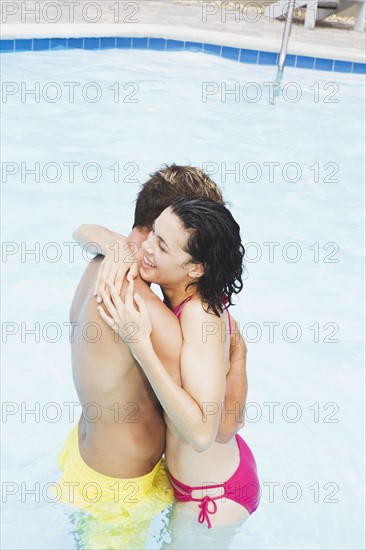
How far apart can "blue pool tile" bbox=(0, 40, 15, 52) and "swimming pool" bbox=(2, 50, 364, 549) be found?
134mm

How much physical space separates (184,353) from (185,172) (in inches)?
21.4

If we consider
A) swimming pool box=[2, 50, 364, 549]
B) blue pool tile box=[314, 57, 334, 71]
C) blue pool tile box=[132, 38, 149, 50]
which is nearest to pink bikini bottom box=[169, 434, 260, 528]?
swimming pool box=[2, 50, 364, 549]

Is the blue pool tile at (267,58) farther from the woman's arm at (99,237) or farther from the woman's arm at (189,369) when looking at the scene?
the woman's arm at (189,369)

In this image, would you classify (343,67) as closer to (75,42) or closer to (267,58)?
(267,58)

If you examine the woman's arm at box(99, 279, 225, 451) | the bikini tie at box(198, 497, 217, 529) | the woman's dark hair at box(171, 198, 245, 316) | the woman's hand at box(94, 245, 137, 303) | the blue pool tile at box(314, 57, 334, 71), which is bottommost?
the blue pool tile at box(314, 57, 334, 71)

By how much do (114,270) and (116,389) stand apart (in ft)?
1.22

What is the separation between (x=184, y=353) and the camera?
2.45 meters

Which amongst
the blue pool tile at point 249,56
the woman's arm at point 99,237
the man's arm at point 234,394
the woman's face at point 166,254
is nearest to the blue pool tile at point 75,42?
the blue pool tile at point 249,56

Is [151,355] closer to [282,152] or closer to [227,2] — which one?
[282,152]

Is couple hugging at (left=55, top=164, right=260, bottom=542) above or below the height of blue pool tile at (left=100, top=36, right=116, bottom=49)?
above

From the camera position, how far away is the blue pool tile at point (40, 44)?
9.21m

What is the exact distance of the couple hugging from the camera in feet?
7.79

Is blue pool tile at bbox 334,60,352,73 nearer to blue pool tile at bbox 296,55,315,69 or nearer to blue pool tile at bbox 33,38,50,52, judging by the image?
blue pool tile at bbox 296,55,315,69

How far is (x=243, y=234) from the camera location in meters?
6.52
